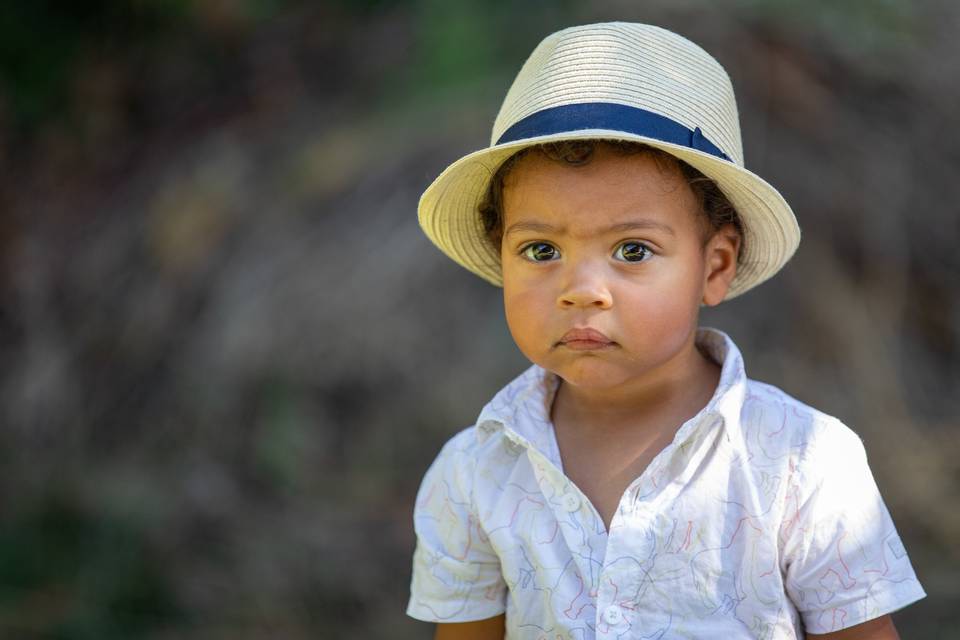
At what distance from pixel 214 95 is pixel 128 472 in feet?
4.95

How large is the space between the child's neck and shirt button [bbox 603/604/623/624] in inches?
12.5

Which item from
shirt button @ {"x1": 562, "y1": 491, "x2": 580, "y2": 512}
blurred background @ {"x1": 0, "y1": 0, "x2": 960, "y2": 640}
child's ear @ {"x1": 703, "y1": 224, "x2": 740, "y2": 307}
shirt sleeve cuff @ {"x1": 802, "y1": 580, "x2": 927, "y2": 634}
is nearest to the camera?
shirt sleeve cuff @ {"x1": 802, "y1": 580, "x2": 927, "y2": 634}

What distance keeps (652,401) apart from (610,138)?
1.59 ft

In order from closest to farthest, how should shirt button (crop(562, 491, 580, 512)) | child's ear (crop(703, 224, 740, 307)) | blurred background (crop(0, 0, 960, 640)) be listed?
shirt button (crop(562, 491, 580, 512))
child's ear (crop(703, 224, 740, 307))
blurred background (crop(0, 0, 960, 640))

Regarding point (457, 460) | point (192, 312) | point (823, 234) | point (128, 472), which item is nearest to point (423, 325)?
point (192, 312)

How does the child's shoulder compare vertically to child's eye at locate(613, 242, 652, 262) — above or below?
below

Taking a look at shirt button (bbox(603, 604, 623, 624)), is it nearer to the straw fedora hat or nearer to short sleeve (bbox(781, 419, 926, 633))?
short sleeve (bbox(781, 419, 926, 633))

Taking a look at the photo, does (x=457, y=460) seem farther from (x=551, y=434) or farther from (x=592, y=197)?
(x=592, y=197)

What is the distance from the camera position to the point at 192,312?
4.45 meters

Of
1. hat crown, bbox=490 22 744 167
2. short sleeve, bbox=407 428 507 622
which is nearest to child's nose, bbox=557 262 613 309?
hat crown, bbox=490 22 744 167

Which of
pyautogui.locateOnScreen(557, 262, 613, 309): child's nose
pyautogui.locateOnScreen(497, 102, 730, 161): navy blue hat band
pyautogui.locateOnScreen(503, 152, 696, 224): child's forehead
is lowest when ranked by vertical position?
pyautogui.locateOnScreen(557, 262, 613, 309): child's nose

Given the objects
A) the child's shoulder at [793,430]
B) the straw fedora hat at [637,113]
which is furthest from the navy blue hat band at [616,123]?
the child's shoulder at [793,430]

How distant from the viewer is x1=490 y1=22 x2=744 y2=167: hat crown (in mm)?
1934

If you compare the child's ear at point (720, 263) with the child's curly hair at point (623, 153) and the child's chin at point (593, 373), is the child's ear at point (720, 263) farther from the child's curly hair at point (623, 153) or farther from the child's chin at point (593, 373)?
the child's chin at point (593, 373)
